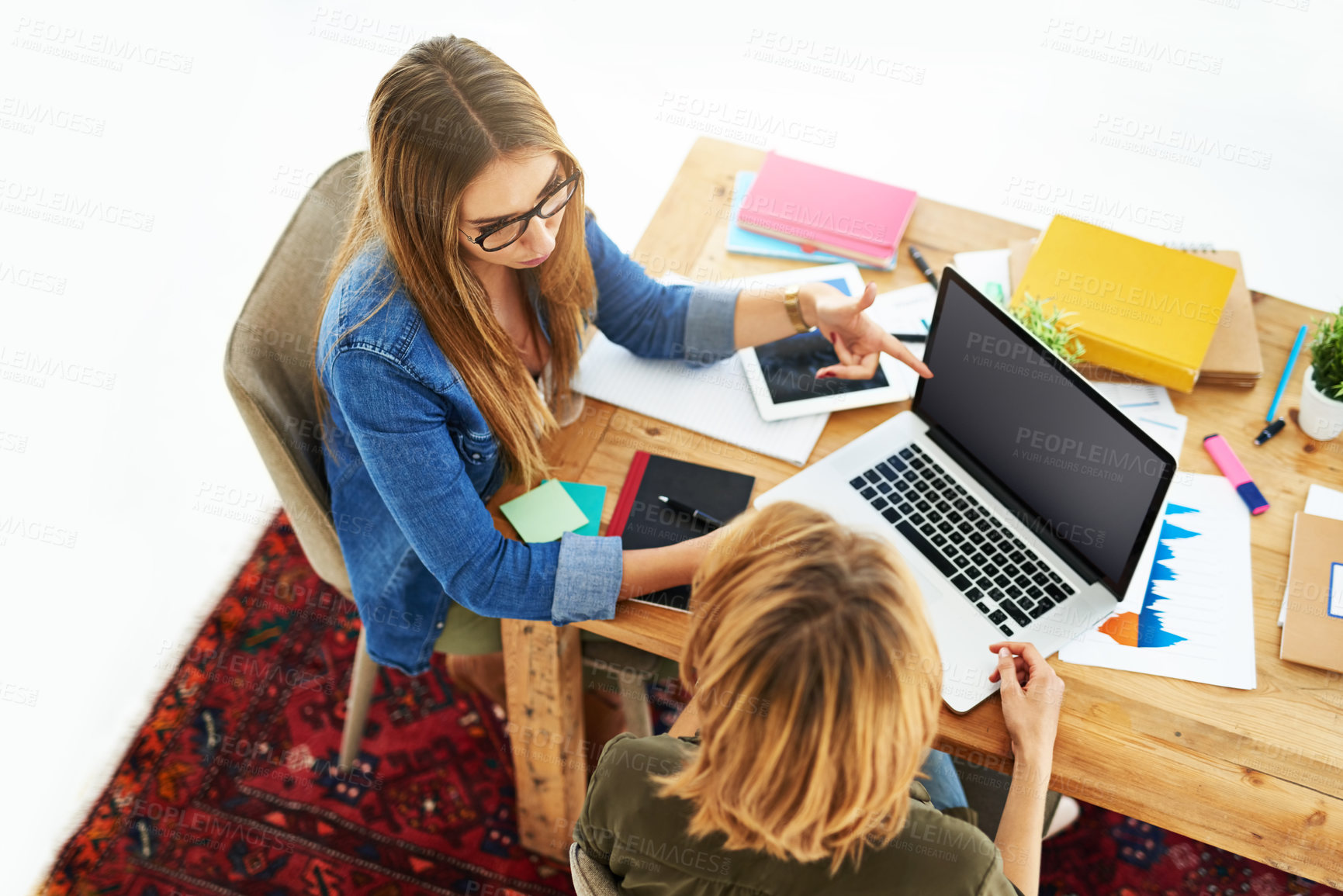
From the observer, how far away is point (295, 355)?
1.41m

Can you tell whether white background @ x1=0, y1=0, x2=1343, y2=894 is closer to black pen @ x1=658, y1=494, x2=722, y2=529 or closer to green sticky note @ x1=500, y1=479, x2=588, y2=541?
green sticky note @ x1=500, y1=479, x2=588, y2=541

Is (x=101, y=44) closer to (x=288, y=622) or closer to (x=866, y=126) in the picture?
(x=288, y=622)

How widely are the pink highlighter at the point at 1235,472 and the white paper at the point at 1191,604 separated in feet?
0.04

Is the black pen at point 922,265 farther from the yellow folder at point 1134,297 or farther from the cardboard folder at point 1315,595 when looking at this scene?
the cardboard folder at point 1315,595

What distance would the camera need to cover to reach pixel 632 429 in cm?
148

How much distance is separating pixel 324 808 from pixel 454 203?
135cm

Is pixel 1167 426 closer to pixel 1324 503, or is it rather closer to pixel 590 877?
pixel 1324 503

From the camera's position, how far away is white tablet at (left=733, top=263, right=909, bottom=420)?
148 centimetres

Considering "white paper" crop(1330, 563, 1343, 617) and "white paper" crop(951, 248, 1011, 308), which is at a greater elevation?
"white paper" crop(951, 248, 1011, 308)

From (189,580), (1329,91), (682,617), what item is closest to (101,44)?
(189,580)

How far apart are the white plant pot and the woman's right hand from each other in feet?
1.98

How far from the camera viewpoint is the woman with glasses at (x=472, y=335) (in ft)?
3.82

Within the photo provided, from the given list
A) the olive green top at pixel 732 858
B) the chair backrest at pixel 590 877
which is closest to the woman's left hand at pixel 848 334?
the olive green top at pixel 732 858

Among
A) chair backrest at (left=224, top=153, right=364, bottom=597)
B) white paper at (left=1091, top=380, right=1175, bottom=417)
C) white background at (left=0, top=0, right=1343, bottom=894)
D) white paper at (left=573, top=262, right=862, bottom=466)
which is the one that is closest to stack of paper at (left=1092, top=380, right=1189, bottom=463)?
white paper at (left=1091, top=380, right=1175, bottom=417)
